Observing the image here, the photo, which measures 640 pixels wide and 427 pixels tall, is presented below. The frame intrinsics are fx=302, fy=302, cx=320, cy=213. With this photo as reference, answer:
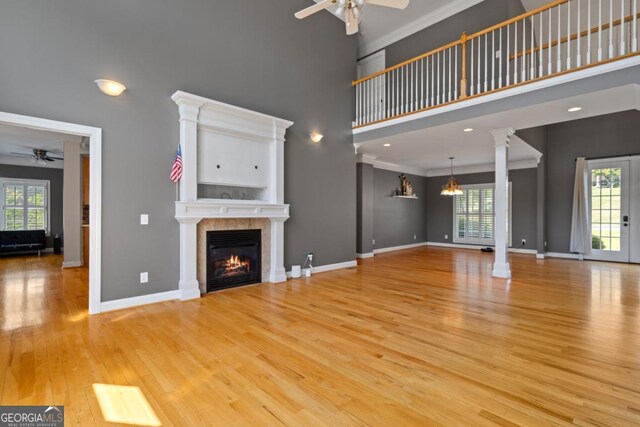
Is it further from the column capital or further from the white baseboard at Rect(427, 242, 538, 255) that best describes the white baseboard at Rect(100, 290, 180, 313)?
the white baseboard at Rect(427, 242, 538, 255)

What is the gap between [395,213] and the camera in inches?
380

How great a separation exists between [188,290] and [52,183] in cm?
899

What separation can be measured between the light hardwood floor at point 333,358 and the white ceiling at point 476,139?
2.66 metres

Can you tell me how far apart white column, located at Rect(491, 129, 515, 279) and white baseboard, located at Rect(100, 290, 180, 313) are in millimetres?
5408

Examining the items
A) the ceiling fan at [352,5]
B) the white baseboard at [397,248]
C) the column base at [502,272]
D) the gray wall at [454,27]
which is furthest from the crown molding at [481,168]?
the ceiling fan at [352,5]

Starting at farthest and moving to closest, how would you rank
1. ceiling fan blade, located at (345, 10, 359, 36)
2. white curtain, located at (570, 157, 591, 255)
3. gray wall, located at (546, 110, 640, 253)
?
white curtain, located at (570, 157, 591, 255), gray wall, located at (546, 110, 640, 253), ceiling fan blade, located at (345, 10, 359, 36)

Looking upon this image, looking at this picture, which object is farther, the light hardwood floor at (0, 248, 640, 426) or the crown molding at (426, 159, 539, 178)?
the crown molding at (426, 159, 539, 178)

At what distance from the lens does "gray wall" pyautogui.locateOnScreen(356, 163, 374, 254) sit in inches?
316

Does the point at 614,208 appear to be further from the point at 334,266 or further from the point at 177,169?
the point at 177,169

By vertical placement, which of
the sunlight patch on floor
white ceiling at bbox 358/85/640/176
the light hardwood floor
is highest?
white ceiling at bbox 358/85/640/176

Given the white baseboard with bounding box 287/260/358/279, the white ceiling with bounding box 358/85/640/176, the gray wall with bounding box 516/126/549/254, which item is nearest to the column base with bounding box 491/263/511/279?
the white ceiling with bounding box 358/85/640/176

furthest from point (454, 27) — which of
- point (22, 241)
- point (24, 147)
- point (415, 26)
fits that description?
point (22, 241)

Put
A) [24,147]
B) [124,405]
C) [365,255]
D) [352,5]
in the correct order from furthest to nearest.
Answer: [365,255] < [24,147] < [352,5] < [124,405]

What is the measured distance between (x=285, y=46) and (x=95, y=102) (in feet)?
10.4
